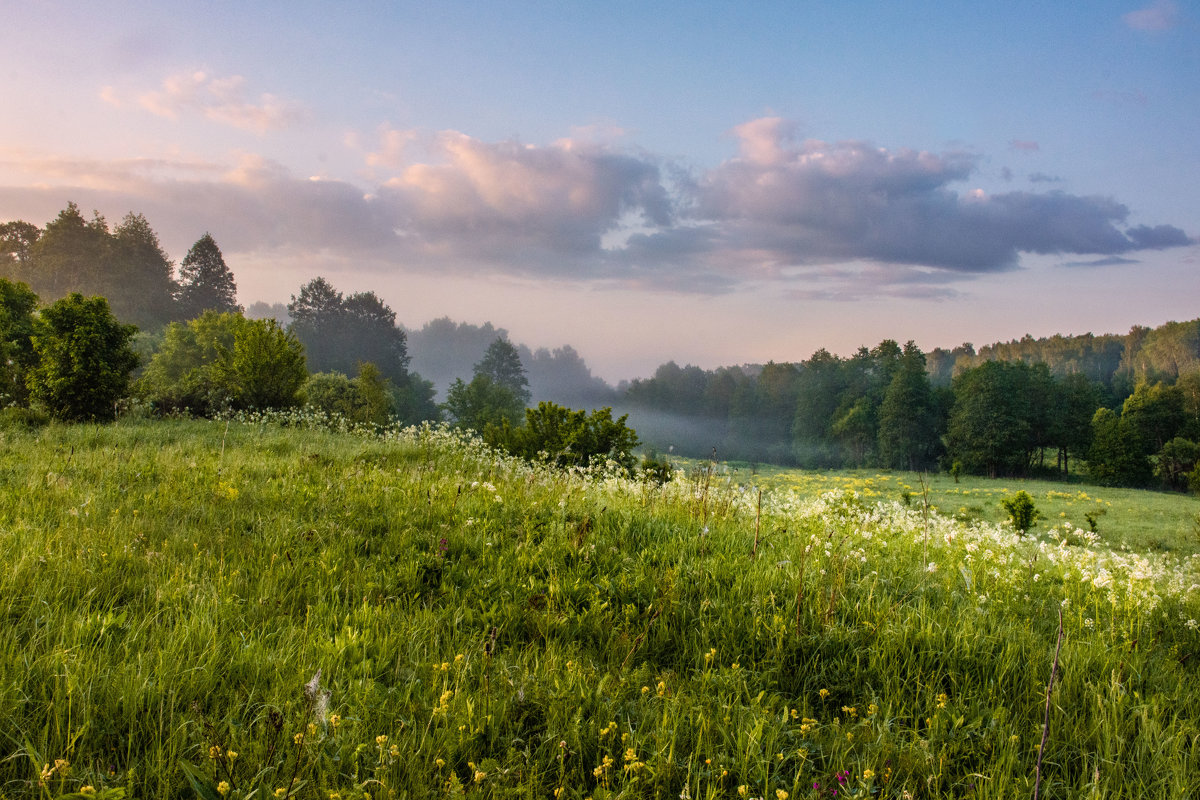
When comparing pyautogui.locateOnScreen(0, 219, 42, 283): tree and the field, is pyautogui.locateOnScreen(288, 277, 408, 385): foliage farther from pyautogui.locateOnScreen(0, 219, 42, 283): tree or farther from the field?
the field

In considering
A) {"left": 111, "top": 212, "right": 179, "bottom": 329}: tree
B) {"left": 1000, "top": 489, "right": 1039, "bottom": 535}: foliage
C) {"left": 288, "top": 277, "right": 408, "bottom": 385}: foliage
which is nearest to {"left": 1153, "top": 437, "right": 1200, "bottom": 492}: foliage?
{"left": 1000, "top": 489, "right": 1039, "bottom": 535}: foliage

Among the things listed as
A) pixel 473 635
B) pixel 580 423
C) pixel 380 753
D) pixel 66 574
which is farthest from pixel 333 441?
pixel 380 753

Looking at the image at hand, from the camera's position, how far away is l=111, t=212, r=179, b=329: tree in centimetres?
6312

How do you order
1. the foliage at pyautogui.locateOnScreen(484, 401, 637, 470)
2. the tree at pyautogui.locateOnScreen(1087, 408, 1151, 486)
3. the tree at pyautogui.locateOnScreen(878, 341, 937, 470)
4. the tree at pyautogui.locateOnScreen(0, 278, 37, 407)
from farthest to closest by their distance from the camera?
the tree at pyautogui.locateOnScreen(878, 341, 937, 470) < the tree at pyautogui.locateOnScreen(1087, 408, 1151, 486) < the tree at pyautogui.locateOnScreen(0, 278, 37, 407) < the foliage at pyautogui.locateOnScreen(484, 401, 637, 470)

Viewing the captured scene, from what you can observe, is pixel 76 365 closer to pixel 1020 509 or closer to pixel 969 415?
pixel 1020 509

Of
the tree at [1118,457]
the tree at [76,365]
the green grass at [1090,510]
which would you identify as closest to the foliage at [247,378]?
the tree at [76,365]

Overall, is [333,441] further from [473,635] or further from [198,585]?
[473,635]

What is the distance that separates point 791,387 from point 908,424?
97.9ft

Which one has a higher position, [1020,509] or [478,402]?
[478,402]

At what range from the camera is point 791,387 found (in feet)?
304

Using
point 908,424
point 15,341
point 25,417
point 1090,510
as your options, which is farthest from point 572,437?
point 908,424

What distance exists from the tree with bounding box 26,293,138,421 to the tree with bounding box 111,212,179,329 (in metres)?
56.8

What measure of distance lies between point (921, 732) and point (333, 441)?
494 inches

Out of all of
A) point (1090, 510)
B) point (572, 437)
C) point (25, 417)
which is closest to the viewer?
point (572, 437)
